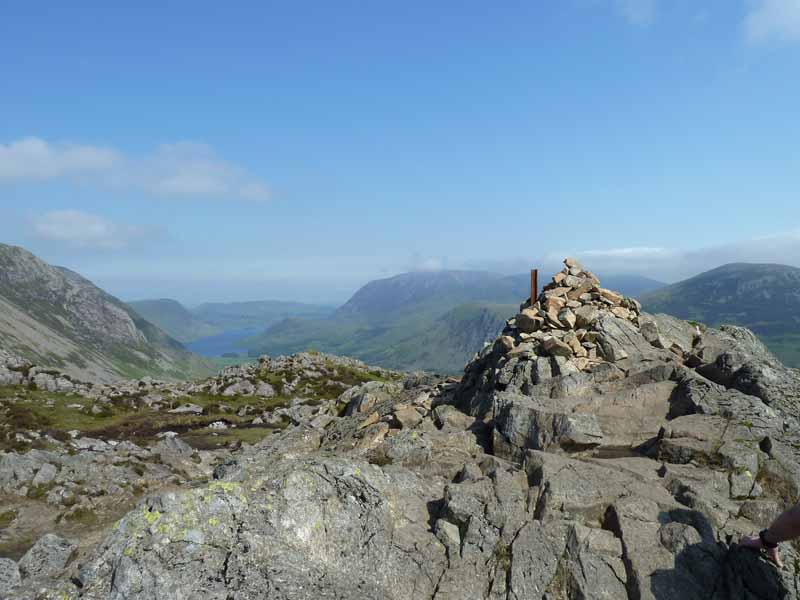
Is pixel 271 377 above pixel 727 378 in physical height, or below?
below

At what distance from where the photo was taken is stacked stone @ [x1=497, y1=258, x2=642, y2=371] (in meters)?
29.3

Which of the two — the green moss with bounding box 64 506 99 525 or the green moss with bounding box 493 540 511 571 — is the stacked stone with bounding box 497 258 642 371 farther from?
the green moss with bounding box 64 506 99 525

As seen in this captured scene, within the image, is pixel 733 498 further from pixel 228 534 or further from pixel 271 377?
pixel 271 377

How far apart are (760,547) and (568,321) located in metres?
19.2

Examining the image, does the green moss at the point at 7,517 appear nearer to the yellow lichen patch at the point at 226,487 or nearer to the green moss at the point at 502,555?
the yellow lichen patch at the point at 226,487

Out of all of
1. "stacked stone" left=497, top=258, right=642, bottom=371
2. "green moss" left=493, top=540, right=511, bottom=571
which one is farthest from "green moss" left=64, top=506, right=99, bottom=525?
"green moss" left=493, top=540, right=511, bottom=571

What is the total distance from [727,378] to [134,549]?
88.3 ft

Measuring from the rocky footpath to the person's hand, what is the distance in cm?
20

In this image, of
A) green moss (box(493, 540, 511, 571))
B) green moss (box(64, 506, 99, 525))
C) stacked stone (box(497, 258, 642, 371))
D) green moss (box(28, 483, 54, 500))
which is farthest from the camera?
green moss (box(28, 483, 54, 500))

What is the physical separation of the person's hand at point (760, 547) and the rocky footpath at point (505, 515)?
0.20 metres

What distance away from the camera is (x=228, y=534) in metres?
14.2

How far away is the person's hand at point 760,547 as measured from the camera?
1324 cm

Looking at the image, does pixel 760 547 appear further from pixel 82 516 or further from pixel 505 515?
pixel 82 516

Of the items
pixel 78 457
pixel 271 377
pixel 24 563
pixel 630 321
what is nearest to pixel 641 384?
pixel 630 321
